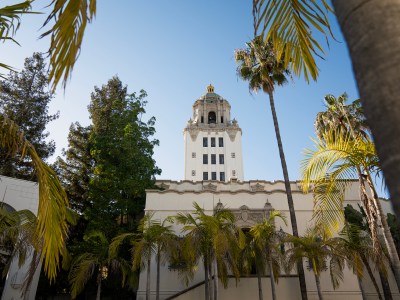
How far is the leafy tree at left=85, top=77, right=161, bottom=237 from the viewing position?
23.1 m

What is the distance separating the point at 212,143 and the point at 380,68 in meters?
52.1

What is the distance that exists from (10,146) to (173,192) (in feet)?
57.0

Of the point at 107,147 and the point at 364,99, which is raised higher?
the point at 107,147

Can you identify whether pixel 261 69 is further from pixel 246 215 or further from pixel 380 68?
pixel 380 68

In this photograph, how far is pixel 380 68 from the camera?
4.19 ft

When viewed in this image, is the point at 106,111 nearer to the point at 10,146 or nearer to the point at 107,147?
the point at 107,147

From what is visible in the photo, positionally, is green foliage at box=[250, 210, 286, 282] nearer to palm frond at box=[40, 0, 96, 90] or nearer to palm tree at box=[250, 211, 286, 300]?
palm tree at box=[250, 211, 286, 300]

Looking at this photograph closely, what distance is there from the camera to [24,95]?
1231 inches

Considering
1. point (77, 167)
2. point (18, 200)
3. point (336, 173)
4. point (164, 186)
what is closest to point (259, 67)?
point (336, 173)

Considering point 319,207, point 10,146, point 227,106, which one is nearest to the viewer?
point 10,146

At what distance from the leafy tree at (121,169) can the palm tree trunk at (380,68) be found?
73.5 ft

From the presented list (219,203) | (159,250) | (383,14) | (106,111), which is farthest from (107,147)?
(383,14)

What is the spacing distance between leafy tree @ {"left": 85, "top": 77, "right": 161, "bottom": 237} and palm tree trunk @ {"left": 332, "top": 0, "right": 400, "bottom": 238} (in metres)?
22.4

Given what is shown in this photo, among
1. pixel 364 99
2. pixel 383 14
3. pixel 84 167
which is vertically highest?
pixel 84 167
